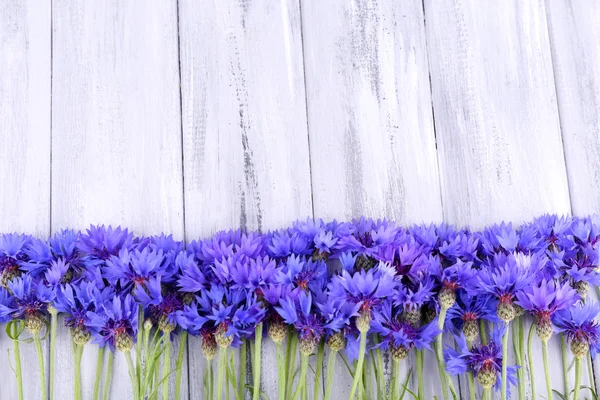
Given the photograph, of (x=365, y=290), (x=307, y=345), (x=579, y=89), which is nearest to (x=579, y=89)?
(x=579, y=89)

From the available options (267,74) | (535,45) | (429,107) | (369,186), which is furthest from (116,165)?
(535,45)

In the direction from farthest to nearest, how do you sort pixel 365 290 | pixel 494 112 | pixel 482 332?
1. pixel 494 112
2. pixel 482 332
3. pixel 365 290

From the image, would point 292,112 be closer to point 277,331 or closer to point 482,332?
→ point 277,331

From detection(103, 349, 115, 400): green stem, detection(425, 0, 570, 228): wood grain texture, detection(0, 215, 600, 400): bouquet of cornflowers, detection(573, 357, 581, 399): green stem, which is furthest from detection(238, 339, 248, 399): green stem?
detection(573, 357, 581, 399): green stem

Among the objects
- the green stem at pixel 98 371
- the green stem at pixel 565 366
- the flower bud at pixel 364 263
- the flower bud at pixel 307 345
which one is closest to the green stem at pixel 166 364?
the green stem at pixel 98 371

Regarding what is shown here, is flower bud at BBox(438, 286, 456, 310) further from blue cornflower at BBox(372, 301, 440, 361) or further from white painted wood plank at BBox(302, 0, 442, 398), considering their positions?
white painted wood plank at BBox(302, 0, 442, 398)

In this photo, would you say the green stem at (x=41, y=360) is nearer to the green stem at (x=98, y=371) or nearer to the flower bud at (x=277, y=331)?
the green stem at (x=98, y=371)

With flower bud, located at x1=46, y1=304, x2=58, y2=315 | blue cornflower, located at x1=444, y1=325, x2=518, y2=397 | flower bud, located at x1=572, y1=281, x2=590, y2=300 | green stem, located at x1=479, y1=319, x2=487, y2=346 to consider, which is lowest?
blue cornflower, located at x1=444, y1=325, x2=518, y2=397
